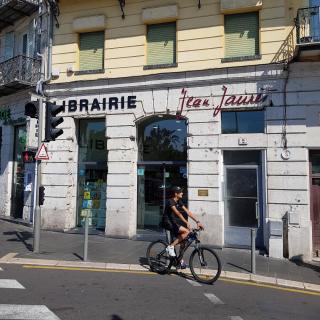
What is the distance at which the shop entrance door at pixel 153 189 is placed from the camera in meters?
13.2

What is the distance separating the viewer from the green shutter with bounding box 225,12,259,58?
1206 centimetres

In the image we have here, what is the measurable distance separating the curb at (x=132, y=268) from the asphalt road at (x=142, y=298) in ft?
1.42

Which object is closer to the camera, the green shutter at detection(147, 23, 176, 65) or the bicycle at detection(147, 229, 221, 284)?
the bicycle at detection(147, 229, 221, 284)

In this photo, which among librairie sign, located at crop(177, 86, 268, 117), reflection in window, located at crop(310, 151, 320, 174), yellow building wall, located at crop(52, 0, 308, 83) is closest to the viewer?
reflection in window, located at crop(310, 151, 320, 174)

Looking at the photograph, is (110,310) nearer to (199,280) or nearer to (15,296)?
(15,296)

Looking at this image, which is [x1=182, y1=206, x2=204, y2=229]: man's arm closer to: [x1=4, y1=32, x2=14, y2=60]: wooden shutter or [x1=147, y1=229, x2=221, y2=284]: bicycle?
[x1=147, y1=229, x2=221, y2=284]: bicycle

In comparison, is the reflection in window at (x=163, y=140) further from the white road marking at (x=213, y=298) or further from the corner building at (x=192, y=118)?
the white road marking at (x=213, y=298)

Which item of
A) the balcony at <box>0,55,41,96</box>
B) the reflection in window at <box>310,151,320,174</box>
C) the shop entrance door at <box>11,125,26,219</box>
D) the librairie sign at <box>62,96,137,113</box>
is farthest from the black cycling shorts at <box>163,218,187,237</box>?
the shop entrance door at <box>11,125,26,219</box>

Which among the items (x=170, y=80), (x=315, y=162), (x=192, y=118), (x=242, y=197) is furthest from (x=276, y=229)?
(x=170, y=80)

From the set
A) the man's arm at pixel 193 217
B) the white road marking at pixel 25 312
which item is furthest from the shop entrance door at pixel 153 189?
the white road marking at pixel 25 312

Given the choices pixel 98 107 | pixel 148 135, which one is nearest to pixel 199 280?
pixel 148 135

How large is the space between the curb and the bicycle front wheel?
23.3 inches

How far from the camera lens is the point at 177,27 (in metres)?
12.8

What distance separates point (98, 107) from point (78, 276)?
6842 mm
